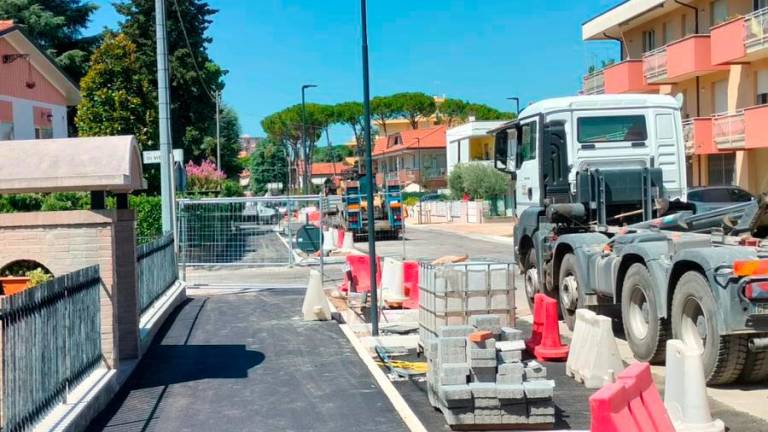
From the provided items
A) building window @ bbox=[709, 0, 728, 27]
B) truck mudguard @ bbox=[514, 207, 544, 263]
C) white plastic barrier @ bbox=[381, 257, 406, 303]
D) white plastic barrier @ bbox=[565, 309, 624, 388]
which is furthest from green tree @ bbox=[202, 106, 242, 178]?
white plastic barrier @ bbox=[565, 309, 624, 388]

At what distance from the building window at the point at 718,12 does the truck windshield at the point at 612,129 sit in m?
19.8

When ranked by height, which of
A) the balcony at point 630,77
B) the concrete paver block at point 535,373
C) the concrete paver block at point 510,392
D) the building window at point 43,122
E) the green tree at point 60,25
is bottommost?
the concrete paver block at point 510,392

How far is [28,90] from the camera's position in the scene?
86.1ft

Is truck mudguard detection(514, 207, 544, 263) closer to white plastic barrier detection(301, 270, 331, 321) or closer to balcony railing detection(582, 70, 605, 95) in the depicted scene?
white plastic barrier detection(301, 270, 331, 321)

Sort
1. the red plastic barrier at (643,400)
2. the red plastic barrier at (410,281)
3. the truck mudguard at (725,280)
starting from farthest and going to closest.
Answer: the red plastic barrier at (410,281)
the truck mudguard at (725,280)
the red plastic barrier at (643,400)

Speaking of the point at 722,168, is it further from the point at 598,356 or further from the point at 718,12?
the point at 598,356

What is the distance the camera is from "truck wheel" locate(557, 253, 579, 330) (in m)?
11.3

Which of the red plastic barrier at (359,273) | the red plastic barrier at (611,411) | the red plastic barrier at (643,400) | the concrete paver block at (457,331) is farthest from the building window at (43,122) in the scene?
the red plastic barrier at (611,411)

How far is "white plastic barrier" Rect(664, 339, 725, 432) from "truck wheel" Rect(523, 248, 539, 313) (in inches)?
262

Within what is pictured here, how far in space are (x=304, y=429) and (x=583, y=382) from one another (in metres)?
3.05

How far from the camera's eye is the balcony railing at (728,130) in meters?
28.4

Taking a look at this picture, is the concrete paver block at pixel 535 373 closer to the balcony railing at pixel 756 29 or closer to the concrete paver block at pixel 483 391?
the concrete paver block at pixel 483 391

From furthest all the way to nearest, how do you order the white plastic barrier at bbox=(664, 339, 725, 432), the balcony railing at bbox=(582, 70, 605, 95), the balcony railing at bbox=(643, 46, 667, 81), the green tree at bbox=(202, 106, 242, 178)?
the green tree at bbox=(202, 106, 242, 178), the balcony railing at bbox=(582, 70, 605, 95), the balcony railing at bbox=(643, 46, 667, 81), the white plastic barrier at bbox=(664, 339, 725, 432)

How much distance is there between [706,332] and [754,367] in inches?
21.1
